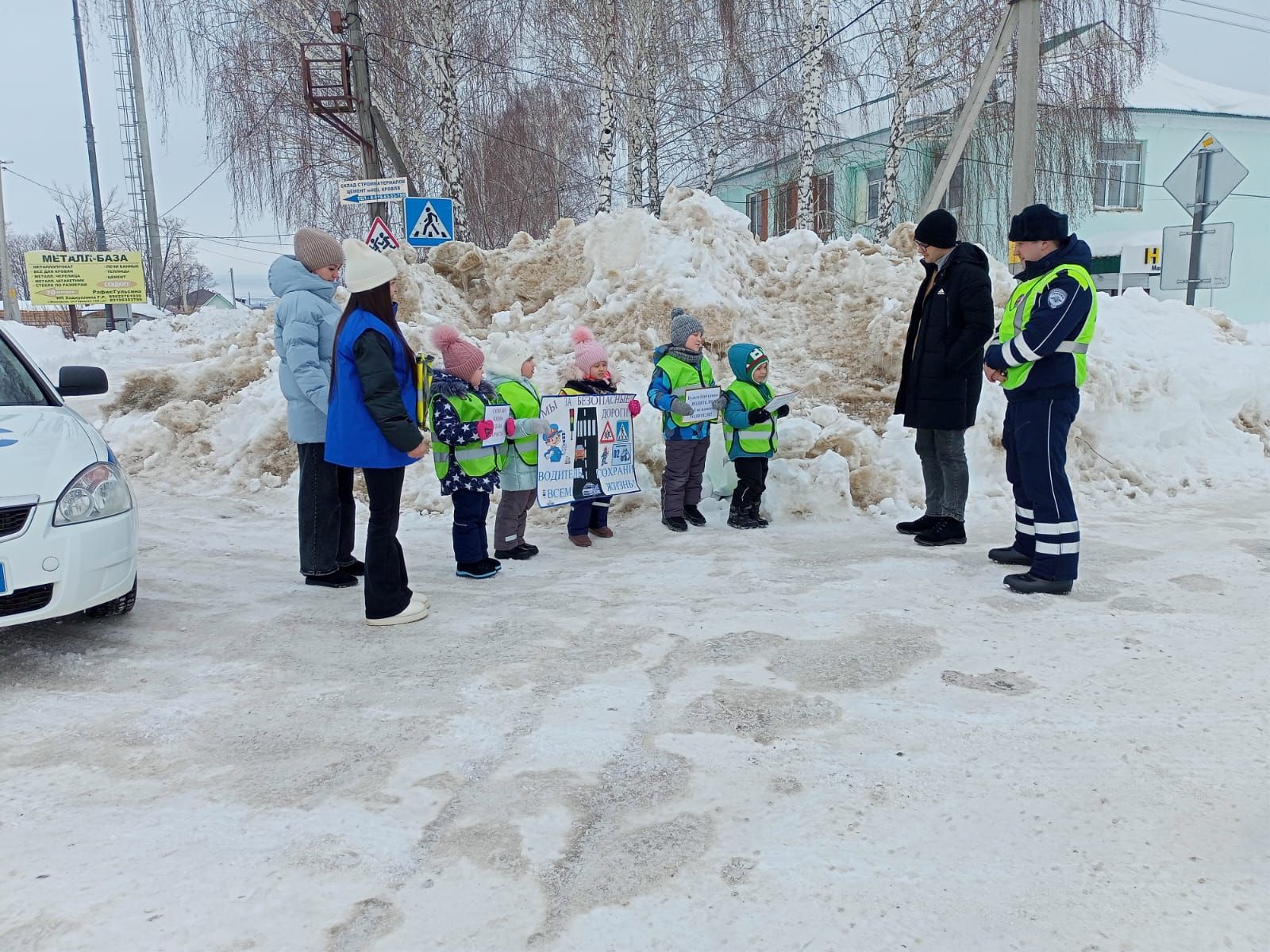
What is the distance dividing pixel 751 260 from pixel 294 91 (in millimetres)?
13756

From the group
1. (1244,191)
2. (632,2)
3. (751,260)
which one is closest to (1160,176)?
(1244,191)

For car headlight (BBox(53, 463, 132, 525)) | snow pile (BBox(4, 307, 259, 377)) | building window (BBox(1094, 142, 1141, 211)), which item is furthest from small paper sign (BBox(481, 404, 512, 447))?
building window (BBox(1094, 142, 1141, 211))

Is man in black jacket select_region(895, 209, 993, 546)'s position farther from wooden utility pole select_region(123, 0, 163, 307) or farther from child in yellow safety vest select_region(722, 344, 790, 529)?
wooden utility pole select_region(123, 0, 163, 307)

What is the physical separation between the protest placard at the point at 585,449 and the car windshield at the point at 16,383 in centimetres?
259

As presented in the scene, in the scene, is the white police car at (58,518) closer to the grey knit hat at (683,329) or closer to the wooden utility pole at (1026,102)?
the grey knit hat at (683,329)

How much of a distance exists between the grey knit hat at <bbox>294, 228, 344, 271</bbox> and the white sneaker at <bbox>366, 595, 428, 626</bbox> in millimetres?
1806

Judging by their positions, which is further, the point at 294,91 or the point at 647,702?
the point at 294,91

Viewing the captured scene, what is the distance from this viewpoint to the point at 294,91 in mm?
19156

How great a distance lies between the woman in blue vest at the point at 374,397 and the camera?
3.85 meters

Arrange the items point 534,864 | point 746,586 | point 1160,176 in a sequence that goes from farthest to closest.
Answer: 1. point 1160,176
2. point 746,586
3. point 534,864

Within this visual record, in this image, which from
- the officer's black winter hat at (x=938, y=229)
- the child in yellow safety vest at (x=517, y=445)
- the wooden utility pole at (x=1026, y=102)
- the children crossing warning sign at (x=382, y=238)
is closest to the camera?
the child in yellow safety vest at (x=517, y=445)

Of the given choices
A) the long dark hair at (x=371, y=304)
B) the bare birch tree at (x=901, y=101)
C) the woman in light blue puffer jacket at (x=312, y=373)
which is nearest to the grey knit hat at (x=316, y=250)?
the woman in light blue puffer jacket at (x=312, y=373)

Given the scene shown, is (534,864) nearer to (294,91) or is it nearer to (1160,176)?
(294,91)

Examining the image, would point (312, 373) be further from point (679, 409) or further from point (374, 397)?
point (679, 409)
